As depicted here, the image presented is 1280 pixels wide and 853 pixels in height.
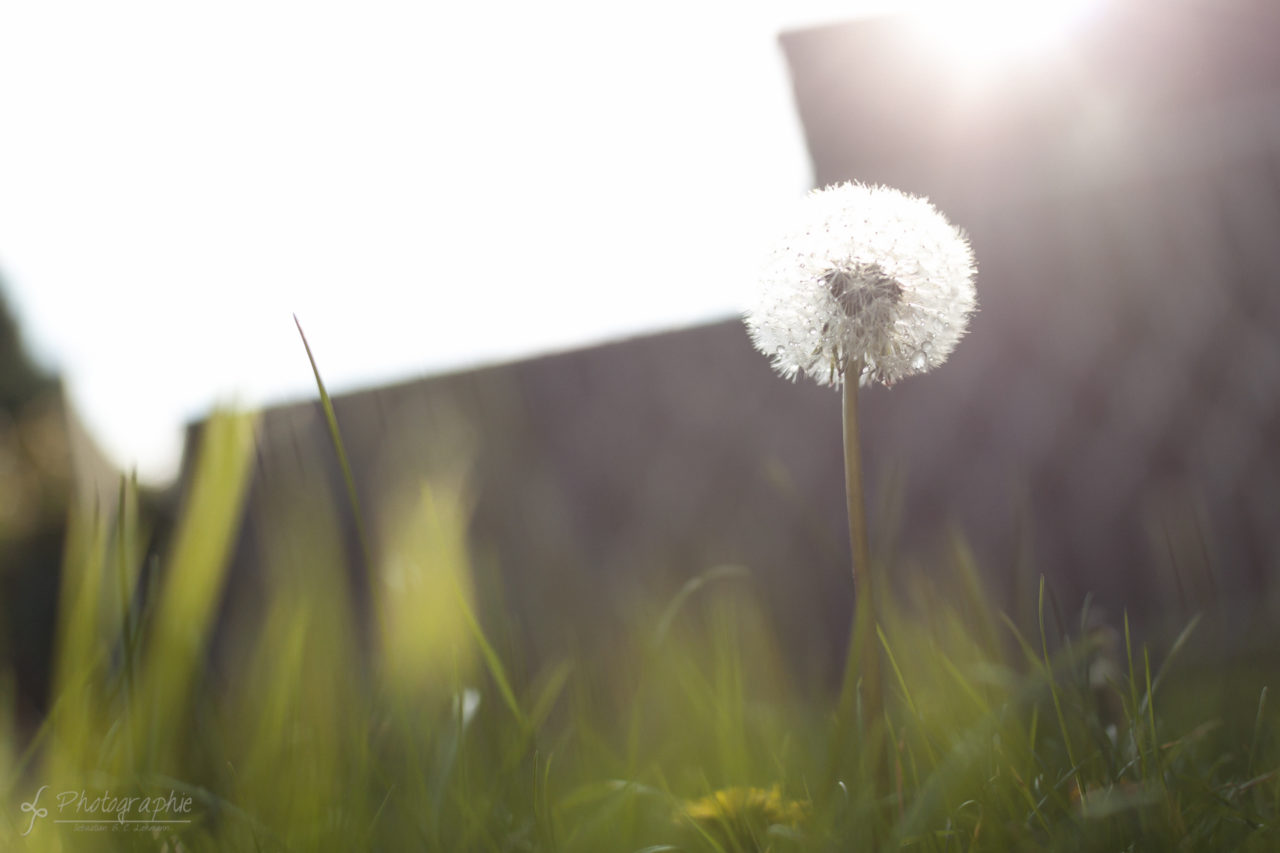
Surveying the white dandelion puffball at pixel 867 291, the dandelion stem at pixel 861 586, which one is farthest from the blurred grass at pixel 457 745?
the white dandelion puffball at pixel 867 291

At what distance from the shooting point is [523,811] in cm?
90

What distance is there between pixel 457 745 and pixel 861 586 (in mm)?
462

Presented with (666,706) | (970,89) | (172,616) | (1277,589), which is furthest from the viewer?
(970,89)

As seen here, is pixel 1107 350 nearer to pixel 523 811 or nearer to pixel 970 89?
pixel 970 89

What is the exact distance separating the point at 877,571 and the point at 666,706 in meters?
0.48

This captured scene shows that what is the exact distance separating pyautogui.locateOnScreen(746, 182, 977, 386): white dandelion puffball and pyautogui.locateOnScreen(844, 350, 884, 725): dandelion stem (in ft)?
0.42

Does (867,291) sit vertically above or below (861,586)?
above

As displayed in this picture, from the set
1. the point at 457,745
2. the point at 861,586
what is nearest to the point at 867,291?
the point at 861,586

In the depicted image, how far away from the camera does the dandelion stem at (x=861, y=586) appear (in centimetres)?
76

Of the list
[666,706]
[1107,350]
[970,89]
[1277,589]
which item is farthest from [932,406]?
[666,706]

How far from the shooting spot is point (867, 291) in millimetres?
1046

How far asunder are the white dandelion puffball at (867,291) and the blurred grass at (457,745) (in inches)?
11.2

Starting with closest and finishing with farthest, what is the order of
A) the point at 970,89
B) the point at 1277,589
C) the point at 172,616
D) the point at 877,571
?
the point at 172,616 → the point at 877,571 → the point at 1277,589 → the point at 970,89

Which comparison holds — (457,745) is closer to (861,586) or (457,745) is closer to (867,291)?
(861,586)
